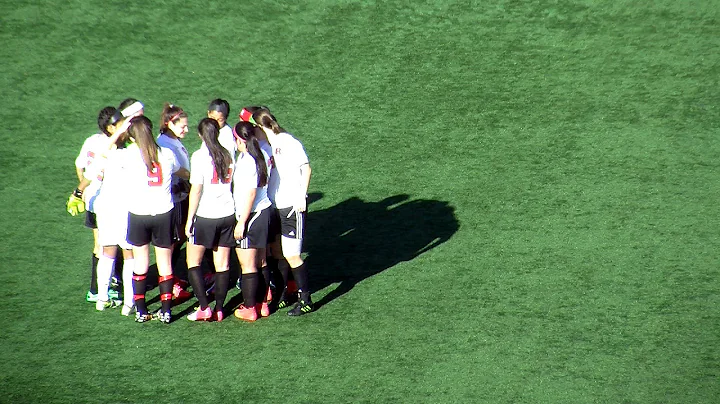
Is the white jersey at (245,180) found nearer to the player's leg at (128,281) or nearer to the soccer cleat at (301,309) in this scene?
the soccer cleat at (301,309)

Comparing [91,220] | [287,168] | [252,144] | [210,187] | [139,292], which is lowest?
[139,292]

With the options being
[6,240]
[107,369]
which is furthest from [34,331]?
[6,240]

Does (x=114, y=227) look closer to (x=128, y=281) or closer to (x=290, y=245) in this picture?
(x=128, y=281)

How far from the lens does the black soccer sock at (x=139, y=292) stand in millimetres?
7676

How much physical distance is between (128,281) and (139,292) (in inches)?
7.7

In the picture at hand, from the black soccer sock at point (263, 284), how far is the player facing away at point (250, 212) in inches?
3.5

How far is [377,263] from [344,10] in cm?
502

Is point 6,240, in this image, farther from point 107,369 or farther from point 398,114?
point 398,114

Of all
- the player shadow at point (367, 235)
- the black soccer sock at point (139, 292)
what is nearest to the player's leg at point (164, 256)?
the black soccer sock at point (139, 292)

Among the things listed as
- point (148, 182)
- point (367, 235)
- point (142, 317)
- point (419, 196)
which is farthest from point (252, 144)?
point (419, 196)

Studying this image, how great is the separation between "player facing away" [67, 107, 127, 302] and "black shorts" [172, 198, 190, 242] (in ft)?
2.35

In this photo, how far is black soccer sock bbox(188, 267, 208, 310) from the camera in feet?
25.2

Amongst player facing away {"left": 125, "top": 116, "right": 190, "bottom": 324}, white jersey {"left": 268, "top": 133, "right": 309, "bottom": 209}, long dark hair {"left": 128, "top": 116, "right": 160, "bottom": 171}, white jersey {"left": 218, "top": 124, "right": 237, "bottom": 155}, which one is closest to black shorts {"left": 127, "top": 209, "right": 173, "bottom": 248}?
player facing away {"left": 125, "top": 116, "right": 190, "bottom": 324}

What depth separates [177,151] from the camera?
7.67m
